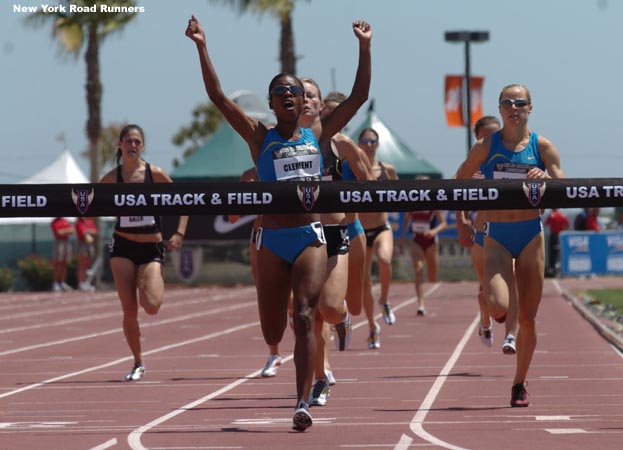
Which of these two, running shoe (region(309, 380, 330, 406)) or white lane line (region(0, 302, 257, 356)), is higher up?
running shoe (region(309, 380, 330, 406))

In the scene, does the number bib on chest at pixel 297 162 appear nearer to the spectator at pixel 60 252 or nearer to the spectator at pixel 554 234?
the spectator at pixel 554 234

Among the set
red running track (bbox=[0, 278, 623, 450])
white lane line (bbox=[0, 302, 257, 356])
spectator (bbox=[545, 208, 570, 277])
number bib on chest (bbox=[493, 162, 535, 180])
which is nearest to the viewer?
red running track (bbox=[0, 278, 623, 450])

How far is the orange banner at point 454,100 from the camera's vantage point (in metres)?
45.6

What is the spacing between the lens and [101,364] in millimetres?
17438

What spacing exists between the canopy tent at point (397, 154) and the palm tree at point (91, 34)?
7.74 m

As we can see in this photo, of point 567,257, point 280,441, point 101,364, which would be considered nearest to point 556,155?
point 280,441

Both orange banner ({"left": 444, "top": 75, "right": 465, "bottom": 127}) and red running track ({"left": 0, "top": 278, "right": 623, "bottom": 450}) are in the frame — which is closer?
red running track ({"left": 0, "top": 278, "right": 623, "bottom": 450})

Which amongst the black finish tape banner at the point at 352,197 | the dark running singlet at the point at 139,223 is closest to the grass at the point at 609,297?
the dark running singlet at the point at 139,223

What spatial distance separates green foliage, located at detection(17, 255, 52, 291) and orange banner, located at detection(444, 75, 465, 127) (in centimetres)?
1191

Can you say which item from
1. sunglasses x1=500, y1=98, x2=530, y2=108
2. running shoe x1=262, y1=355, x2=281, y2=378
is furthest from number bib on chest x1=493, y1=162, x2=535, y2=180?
running shoe x1=262, y1=355, x2=281, y2=378

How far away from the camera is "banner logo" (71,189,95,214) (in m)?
11.3

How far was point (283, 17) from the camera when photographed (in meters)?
47.2

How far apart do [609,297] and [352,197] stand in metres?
19.2

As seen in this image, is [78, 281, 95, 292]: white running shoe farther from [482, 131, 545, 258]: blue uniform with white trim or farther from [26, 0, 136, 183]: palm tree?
[482, 131, 545, 258]: blue uniform with white trim
